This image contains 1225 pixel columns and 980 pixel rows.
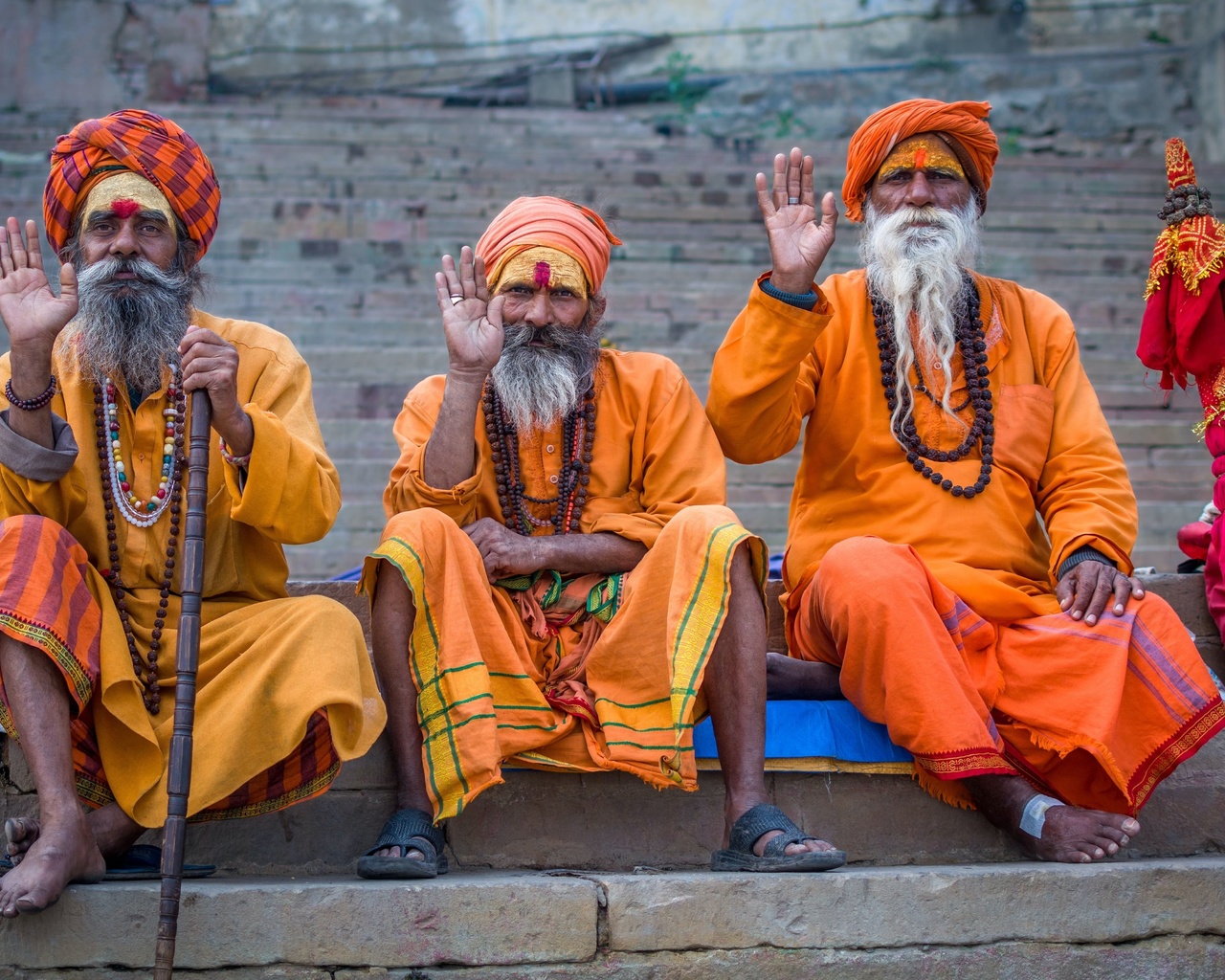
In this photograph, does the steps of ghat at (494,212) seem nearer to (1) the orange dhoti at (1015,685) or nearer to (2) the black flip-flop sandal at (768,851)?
(1) the orange dhoti at (1015,685)

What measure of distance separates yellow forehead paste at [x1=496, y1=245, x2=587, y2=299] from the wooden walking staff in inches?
39.7

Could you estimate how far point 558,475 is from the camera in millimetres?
3686

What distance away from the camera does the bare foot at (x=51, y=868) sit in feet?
8.63

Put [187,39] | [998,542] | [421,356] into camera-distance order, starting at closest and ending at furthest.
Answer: [998,542], [421,356], [187,39]

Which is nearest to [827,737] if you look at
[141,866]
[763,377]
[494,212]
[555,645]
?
[555,645]

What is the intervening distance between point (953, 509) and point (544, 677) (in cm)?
118

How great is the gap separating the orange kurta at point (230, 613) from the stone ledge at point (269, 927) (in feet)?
1.01

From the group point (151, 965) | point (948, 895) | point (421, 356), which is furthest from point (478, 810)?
point (421, 356)

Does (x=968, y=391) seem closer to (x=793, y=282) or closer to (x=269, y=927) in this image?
(x=793, y=282)

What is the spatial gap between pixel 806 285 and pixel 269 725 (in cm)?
170

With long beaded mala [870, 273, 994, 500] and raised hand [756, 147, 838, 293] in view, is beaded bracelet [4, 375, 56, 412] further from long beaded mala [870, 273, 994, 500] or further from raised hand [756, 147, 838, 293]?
long beaded mala [870, 273, 994, 500]

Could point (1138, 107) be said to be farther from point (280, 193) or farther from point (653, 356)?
point (653, 356)

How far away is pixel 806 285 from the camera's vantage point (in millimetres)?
3486

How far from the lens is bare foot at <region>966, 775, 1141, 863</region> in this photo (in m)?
A: 3.05
